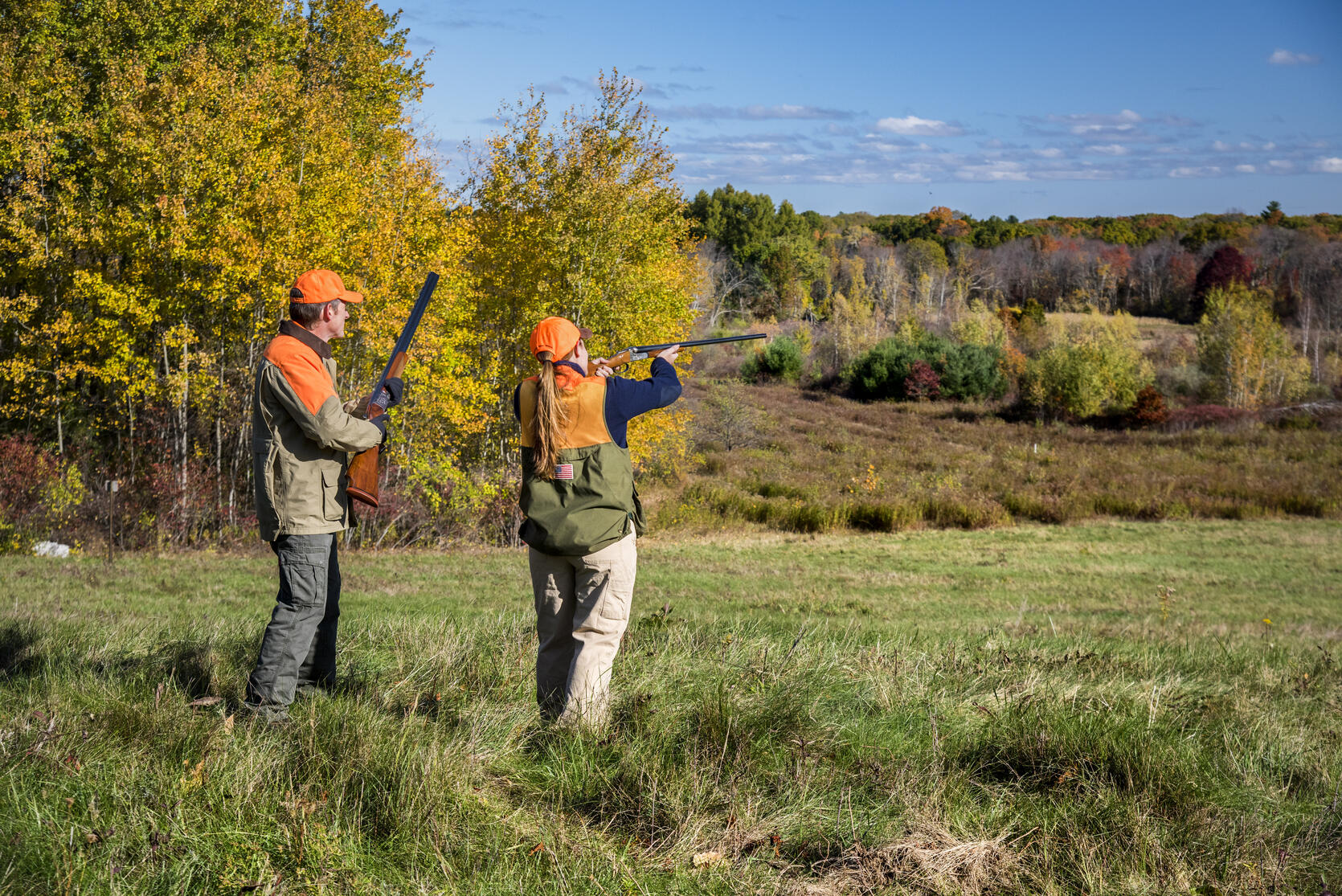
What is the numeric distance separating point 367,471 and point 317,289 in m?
0.86

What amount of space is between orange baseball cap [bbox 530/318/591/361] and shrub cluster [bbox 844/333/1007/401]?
4679 centimetres

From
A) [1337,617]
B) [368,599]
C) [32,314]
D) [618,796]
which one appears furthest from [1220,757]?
[32,314]

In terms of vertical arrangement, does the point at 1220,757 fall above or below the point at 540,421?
below

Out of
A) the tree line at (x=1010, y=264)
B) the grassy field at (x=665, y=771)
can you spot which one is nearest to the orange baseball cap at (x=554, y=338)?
the grassy field at (x=665, y=771)

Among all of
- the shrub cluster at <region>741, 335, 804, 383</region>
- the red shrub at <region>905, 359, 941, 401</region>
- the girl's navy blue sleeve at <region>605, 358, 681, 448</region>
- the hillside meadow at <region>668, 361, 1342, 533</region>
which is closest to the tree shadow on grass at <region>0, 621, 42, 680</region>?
the girl's navy blue sleeve at <region>605, 358, 681, 448</region>

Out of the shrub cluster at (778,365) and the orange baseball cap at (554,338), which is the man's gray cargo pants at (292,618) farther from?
the shrub cluster at (778,365)

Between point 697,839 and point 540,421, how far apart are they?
70.3 inches

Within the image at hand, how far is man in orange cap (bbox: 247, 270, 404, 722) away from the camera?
12.7 feet

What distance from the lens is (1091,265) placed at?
289 ft

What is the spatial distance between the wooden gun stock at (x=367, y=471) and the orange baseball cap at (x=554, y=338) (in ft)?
2.49

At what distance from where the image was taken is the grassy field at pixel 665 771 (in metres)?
2.68

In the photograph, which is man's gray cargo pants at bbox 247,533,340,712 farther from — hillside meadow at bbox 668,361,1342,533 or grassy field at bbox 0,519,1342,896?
hillside meadow at bbox 668,361,1342,533

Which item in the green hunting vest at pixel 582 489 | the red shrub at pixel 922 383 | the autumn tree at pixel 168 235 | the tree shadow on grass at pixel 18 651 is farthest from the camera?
the red shrub at pixel 922 383

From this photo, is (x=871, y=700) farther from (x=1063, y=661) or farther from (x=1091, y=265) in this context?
(x=1091, y=265)
